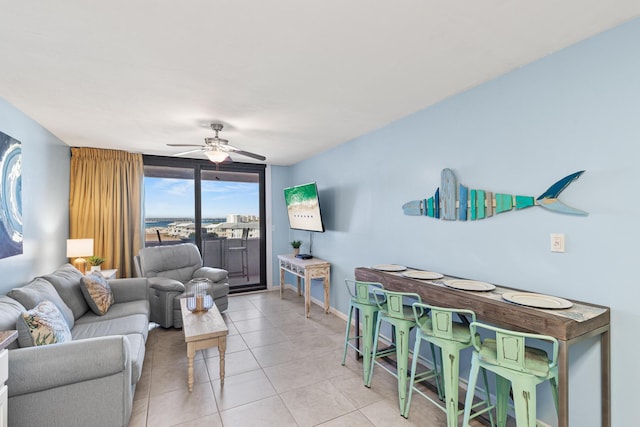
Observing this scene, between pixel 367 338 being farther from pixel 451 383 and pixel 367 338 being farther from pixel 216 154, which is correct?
pixel 216 154

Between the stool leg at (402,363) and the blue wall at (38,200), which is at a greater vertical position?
the blue wall at (38,200)

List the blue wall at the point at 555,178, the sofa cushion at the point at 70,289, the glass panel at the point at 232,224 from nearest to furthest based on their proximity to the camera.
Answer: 1. the blue wall at the point at 555,178
2. the sofa cushion at the point at 70,289
3. the glass panel at the point at 232,224

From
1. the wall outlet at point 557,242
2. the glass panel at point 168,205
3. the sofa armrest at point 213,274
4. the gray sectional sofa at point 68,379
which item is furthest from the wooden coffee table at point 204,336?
the glass panel at point 168,205

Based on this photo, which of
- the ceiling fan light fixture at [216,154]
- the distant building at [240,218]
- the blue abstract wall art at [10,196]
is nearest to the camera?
the blue abstract wall art at [10,196]

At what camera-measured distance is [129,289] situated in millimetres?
3459

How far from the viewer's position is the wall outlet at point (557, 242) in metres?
1.86

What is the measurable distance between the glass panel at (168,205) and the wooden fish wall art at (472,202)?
3.82m

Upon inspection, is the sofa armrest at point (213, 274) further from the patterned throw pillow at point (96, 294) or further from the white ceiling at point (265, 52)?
the white ceiling at point (265, 52)

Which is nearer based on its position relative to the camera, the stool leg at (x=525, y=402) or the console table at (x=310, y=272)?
the stool leg at (x=525, y=402)

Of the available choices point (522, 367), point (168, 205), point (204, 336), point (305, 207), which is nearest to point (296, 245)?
point (305, 207)

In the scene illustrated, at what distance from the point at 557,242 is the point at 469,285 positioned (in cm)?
61

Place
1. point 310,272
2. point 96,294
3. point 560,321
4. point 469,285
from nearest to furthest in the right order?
point 560,321 → point 469,285 → point 96,294 → point 310,272

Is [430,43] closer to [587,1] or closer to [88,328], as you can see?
[587,1]

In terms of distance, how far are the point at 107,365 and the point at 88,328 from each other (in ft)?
3.43
